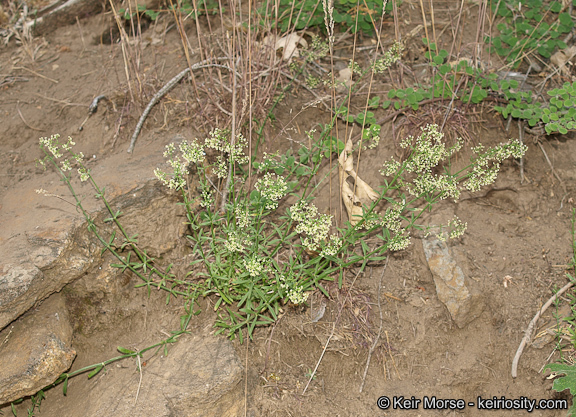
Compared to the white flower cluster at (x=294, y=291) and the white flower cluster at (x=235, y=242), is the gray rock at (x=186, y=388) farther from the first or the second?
the white flower cluster at (x=235, y=242)

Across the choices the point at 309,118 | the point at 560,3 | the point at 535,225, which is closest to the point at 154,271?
the point at 309,118

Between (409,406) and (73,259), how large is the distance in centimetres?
230

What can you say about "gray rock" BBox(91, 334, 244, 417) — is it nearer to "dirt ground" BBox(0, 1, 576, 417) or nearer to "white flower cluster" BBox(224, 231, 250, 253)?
"dirt ground" BBox(0, 1, 576, 417)

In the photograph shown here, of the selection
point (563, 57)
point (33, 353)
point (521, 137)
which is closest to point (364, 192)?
point (521, 137)

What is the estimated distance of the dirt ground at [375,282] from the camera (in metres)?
3.03

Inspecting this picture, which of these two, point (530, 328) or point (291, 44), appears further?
point (291, 44)

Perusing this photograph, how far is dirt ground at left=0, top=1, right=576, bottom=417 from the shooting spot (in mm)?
3031

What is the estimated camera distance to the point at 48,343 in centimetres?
285

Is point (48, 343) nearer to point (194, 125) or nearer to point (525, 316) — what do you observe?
point (194, 125)

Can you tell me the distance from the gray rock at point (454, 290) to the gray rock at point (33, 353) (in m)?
2.41

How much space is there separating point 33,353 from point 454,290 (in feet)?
8.75

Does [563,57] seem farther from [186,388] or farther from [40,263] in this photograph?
[40,263]

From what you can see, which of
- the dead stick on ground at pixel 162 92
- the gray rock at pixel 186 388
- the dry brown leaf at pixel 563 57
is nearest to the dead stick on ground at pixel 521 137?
the dry brown leaf at pixel 563 57

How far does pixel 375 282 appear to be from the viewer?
10.9ft
